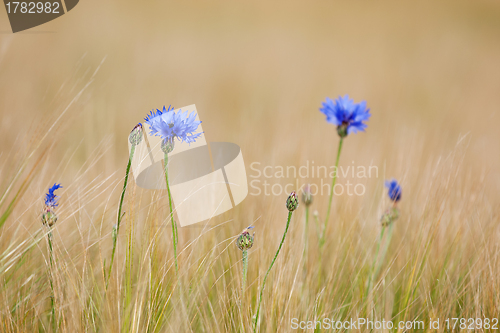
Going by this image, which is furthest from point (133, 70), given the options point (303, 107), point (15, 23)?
point (303, 107)

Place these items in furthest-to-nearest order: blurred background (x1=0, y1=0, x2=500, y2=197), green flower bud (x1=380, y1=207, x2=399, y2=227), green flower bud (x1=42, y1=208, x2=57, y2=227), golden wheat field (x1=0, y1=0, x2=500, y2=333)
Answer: blurred background (x1=0, y1=0, x2=500, y2=197) < green flower bud (x1=380, y1=207, x2=399, y2=227) < golden wheat field (x1=0, y1=0, x2=500, y2=333) < green flower bud (x1=42, y1=208, x2=57, y2=227)

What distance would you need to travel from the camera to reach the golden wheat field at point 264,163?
0.93m

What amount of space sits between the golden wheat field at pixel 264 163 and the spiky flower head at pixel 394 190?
57 millimetres

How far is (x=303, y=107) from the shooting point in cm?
311

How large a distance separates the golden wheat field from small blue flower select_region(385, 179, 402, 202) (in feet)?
0.19

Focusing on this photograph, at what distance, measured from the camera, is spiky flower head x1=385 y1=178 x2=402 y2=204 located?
120 centimetres

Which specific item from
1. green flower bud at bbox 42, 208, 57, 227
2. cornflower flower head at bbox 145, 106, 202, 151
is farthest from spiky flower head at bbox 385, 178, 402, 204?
green flower bud at bbox 42, 208, 57, 227

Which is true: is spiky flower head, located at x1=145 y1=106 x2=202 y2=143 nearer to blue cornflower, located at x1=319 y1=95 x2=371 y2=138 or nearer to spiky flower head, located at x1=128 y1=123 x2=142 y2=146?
spiky flower head, located at x1=128 y1=123 x2=142 y2=146

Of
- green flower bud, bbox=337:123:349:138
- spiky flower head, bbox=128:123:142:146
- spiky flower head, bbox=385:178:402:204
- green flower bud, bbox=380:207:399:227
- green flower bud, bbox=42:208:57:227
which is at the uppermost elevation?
spiky flower head, bbox=128:123:142:146

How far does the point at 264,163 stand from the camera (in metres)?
2.03

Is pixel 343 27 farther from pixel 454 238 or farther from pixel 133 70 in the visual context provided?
pixel 454 238

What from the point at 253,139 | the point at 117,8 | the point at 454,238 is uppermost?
the point at 117,8

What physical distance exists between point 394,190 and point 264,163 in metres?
0.91

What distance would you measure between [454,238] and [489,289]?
0.80 feet
